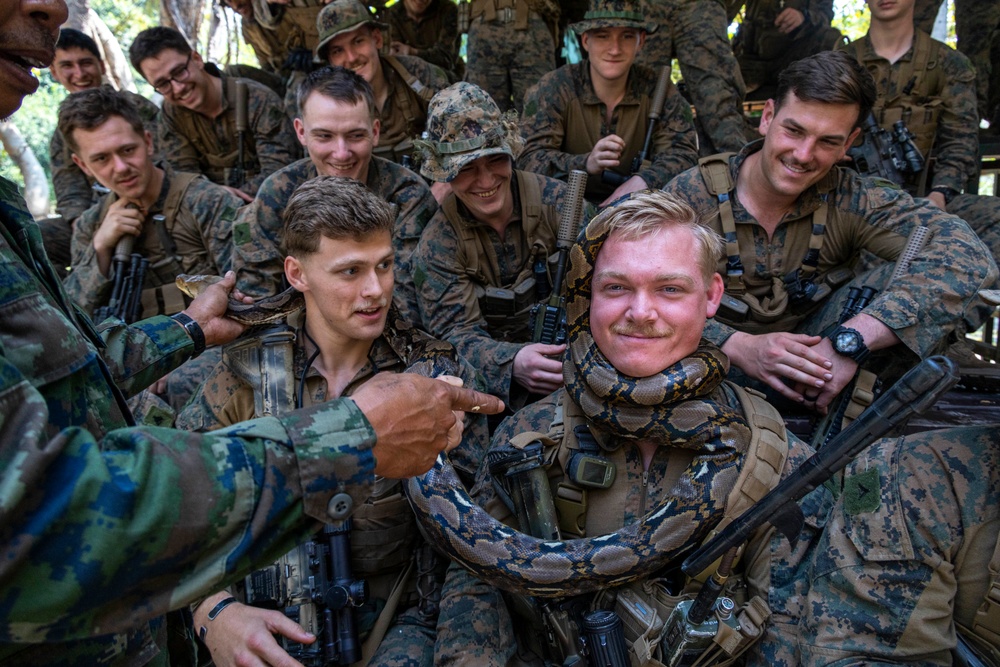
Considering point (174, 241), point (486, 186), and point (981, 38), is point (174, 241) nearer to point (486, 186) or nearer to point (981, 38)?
point (486, 186)

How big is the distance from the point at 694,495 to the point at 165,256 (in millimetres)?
5126

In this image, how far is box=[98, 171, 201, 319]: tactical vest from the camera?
235 inches

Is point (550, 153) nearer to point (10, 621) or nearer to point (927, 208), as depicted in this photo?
point (927, 208)

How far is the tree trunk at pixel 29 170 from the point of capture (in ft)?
50.3

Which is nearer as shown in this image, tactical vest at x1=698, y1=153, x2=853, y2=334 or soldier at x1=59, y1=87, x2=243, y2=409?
tactical vest at x1=698, y1=153, x2=853, y2=334

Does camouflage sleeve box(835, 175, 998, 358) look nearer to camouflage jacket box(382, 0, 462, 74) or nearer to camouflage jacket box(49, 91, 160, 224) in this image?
camouflage jacket box(382, 0, 462, 74)

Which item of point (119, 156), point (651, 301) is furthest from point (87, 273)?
point (651, 301)

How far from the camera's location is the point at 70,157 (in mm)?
7863

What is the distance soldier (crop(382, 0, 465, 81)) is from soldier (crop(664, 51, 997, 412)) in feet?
18.4

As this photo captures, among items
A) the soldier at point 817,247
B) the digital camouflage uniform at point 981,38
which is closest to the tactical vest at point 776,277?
the soldier at point 817,247

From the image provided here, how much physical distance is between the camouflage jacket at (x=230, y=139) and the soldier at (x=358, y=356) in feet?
14.0

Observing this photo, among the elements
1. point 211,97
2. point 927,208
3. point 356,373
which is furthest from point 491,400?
point 211,97

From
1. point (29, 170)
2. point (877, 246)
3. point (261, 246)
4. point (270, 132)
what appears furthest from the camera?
point (29, 170)

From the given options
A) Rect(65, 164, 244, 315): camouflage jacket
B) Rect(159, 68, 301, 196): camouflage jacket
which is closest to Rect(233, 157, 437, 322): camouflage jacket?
Rect(65, 164, 244, 315): camouflage jacket
